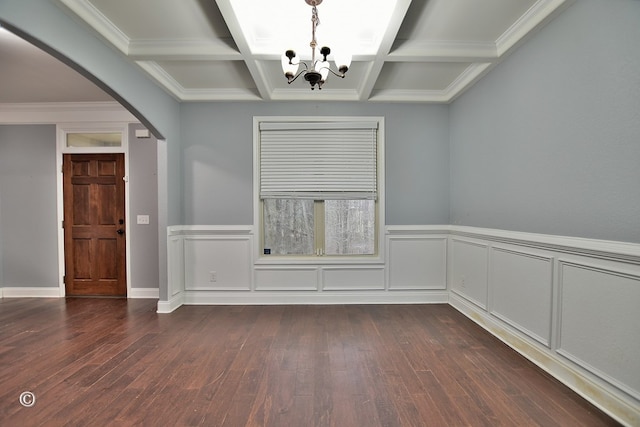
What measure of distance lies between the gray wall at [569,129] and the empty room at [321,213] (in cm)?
2

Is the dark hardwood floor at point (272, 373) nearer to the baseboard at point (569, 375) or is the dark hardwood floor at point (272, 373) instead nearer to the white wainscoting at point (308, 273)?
the baseboard at point (569, 375)

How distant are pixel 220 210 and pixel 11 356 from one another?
231 cm

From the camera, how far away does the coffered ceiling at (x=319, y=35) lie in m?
2.25

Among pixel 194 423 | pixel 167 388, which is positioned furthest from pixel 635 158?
pixel 167 388

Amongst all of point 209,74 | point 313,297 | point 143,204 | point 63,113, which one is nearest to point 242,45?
point 209,74

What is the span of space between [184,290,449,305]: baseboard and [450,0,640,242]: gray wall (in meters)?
1.32

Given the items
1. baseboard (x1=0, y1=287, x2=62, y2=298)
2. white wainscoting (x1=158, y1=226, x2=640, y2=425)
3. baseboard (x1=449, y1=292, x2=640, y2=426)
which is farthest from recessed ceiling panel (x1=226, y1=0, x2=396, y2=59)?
baseboard (x1=0, y1=287, x2=62, y2=298)

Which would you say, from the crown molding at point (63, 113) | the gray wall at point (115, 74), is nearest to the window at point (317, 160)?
the gray wall at point (115, 74)

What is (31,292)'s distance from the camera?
433 centimetres

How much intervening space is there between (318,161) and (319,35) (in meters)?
1.58

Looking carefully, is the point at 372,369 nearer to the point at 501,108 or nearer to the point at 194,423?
the point at 194,423

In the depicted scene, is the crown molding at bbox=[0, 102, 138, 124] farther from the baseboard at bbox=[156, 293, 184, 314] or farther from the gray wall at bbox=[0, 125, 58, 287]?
the baseboard at bbox=[156, 293, 184, 314]

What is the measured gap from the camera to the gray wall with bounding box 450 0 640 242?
5.72 ft

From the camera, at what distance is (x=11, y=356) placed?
256 centimetres
